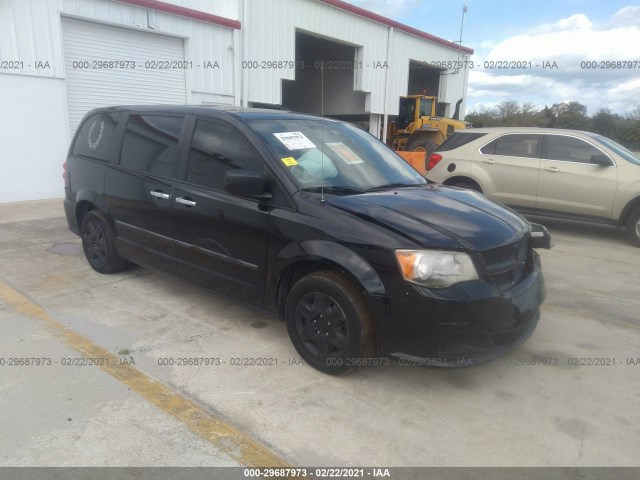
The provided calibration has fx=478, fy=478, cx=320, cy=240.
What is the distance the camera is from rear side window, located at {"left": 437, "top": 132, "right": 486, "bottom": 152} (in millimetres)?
8570

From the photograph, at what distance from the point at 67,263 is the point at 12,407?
10.3 feet

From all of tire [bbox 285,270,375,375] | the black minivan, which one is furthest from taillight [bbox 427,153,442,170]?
tire [bbox 285,270,375,375]

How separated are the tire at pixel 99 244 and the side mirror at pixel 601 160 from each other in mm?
6855

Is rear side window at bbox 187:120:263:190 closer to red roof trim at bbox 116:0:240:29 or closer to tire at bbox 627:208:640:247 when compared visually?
tire at bbox 627:208:640:247

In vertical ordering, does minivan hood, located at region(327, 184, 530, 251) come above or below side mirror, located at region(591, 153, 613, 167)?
below

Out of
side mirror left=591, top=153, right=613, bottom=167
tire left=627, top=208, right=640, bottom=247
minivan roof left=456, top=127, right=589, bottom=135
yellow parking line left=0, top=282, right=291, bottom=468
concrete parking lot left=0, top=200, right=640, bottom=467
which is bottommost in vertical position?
concrete parking lot left=0, top=200, right=640, bottom=467

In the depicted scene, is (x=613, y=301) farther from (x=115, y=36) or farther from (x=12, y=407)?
(x=115, y=36)

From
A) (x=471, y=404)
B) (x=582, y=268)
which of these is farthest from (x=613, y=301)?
(x=471, y=404)

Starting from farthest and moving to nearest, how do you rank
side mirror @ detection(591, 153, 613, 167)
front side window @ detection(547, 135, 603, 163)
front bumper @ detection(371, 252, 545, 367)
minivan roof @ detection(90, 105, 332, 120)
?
front side window @ detection(547, 135, 603, 163) → side mirror @ detection(591, 153, 613, 167) → minivan roof @ detection(90, 105, 332, 120) → front bumper @ detection(371, 252, 545, 367)

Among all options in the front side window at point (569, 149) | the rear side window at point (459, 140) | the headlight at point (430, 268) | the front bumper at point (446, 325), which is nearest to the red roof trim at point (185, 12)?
the rear side window at point (459, 140)

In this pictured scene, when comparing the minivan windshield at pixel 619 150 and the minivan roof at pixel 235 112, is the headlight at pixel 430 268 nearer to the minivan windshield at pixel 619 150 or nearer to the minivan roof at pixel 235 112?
the minivan roof at pixel 235 112

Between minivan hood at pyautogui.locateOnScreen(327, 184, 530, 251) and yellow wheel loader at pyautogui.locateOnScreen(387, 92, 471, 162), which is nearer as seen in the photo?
minivan hood at pyautogui.locateOnScreen(327, 184, 530, 251)

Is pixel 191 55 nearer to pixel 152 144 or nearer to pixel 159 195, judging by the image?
pixel 152 144

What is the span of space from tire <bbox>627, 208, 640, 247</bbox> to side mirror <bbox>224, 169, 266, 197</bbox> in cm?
636
